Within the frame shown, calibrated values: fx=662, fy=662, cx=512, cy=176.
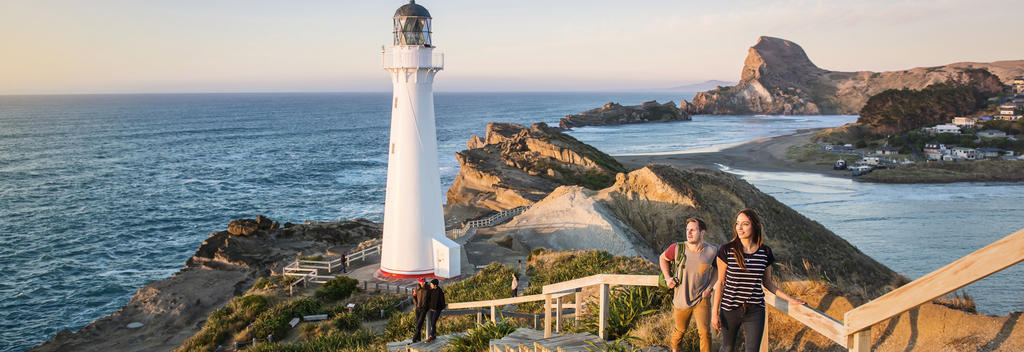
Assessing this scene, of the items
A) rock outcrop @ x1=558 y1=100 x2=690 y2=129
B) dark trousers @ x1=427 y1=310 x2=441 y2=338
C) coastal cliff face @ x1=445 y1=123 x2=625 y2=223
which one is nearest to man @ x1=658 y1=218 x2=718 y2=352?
dark trousers @ x1=427 y1=310 x2=441 y2=338

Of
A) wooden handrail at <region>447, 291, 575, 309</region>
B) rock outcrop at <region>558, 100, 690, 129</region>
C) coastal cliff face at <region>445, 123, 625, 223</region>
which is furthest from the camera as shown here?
rock outcrop at <region>558, 100, 690, 129</region>

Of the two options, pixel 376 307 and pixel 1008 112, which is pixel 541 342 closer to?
pixel 376 307

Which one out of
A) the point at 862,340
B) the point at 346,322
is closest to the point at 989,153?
the point at 346,322

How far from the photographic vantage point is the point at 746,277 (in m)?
5.69

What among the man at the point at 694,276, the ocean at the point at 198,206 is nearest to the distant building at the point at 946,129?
the ocean at the point at 198,206

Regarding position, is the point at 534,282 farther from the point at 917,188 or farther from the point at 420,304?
the point at 917,188

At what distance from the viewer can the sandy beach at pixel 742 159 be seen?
242ft

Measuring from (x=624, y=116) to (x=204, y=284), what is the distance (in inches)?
5121

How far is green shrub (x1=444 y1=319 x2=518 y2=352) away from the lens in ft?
30.3

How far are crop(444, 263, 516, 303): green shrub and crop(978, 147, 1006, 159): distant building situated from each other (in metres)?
71.0

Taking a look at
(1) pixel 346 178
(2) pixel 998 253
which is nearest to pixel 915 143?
(1) pixel 346 178

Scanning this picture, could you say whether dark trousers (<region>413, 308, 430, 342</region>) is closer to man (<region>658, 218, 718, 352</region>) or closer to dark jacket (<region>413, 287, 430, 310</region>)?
dark jacket (<region>413, 287, 430, 310</region>)

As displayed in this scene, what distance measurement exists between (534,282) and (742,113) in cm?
17915

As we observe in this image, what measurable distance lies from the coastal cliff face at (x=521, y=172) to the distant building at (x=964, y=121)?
5793 centimetres
